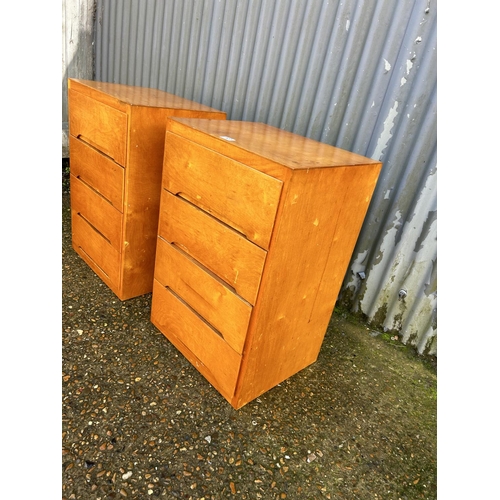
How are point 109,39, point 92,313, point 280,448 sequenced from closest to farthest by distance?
point 280,448 → point 92,313 → point 109,39

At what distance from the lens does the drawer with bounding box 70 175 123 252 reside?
2262 mm

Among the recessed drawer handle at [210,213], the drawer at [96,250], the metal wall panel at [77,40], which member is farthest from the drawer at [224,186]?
the metal wall panel at [77,40]

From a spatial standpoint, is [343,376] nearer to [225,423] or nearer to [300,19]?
[225,423]

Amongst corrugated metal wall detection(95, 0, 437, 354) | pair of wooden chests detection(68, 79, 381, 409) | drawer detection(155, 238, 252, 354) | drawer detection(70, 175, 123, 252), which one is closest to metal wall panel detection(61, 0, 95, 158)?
corrugated metal wall detection(95, 0, 437, 354)

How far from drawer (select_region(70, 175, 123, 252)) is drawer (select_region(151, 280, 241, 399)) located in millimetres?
Result: 445

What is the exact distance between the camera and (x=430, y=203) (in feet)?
6.68

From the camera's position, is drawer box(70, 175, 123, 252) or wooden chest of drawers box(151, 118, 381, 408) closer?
wooden chest of drawers box(151, 118, 381, 408)

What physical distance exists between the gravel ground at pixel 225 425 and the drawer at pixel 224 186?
866 millimetres

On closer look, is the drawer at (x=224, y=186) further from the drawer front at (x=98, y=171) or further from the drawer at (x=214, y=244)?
the drawer front at (x=98, y=171)

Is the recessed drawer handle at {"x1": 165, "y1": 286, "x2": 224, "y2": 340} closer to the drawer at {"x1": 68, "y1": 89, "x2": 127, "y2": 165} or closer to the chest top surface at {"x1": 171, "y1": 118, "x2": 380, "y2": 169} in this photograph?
the drawer at {"x1": 68, "y1": 89, "x2": 127, "y2": 165}

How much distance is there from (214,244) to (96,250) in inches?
48.0

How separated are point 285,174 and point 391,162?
1.08 m

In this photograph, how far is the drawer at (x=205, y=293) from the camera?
1642mm

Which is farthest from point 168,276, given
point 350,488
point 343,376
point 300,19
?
point 300,19
